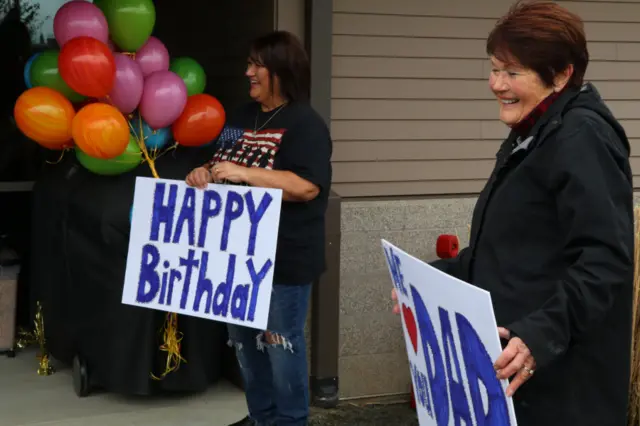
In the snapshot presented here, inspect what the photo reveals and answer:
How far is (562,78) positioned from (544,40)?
12cm

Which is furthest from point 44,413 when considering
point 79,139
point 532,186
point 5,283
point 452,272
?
point 532,186

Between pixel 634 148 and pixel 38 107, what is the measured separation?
11.9 feet

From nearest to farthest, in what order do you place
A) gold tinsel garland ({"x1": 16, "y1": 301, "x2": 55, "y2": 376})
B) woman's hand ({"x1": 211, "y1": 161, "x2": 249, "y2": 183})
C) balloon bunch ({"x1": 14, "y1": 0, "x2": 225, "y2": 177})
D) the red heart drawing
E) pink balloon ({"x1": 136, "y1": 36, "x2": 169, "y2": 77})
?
the red heart drawing, woman's hand ({"x1": 211, "y1": 161, "x2": 249, "y2": 183}), balloon bunch ({"x1": 14, "y1": 0, "x2": 225, "y2": 177}), pink balloon ({"x1": 136, "y1": 36, "x2": 169, "y2": 77}), gold tinsel garland ({"x1": 16, "y1": 301, "x2": 55, "y2": 376})

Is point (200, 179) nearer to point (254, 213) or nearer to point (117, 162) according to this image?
point (254, 213)

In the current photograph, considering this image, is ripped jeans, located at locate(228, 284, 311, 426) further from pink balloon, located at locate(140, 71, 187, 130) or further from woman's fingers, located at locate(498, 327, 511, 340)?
woman's fingers, located at locate(498, 327, 511, 340)

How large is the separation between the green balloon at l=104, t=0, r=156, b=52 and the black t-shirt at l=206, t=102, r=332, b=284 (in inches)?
31.4

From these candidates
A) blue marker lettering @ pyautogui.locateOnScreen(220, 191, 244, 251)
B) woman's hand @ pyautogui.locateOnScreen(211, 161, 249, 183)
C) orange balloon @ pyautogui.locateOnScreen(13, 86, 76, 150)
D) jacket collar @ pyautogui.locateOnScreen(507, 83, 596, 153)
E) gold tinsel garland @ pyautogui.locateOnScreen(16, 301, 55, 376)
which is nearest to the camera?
jacket collar @ pyautogui.locateOnScreen(507, 83, 596, 153)

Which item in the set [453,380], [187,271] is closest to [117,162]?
[187,271]

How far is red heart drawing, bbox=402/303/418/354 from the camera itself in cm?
270

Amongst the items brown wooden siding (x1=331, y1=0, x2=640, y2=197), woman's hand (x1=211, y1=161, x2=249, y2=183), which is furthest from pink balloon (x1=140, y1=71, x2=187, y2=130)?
brown wooden siding (x1=331, y1=0, x2=640, y2=197)

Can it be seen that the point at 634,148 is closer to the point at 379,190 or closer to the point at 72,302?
the point at 379,190

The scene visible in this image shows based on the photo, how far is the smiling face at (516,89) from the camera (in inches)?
94.2

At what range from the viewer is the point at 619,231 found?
2217 mm

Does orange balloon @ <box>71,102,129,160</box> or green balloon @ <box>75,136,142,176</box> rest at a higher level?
orange balloon @ <box>71,102,129,160</box>
